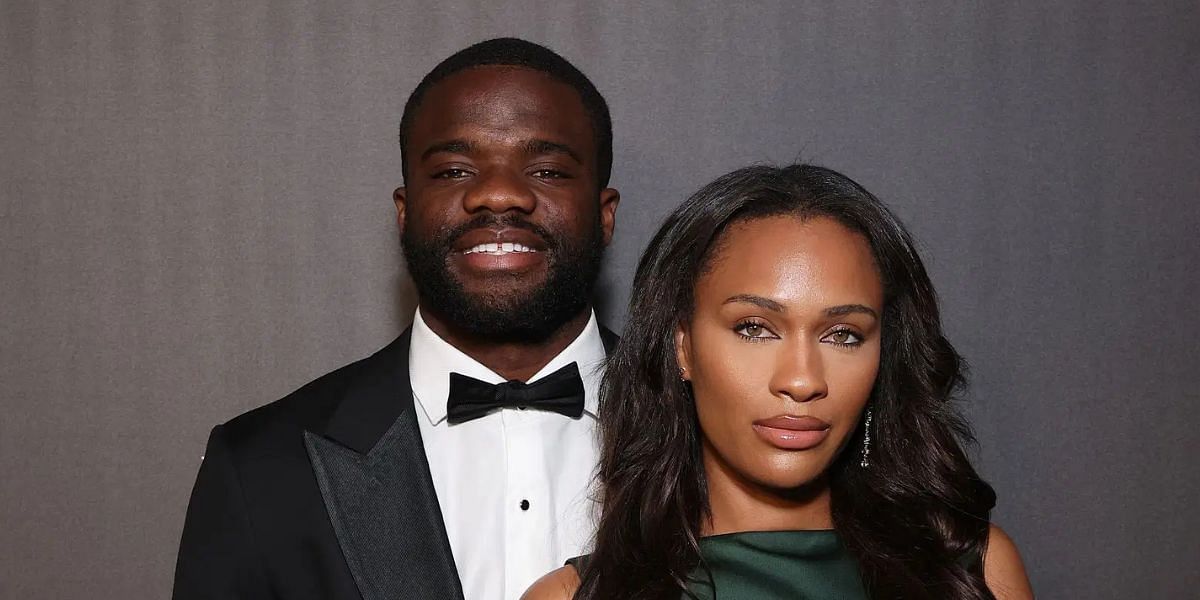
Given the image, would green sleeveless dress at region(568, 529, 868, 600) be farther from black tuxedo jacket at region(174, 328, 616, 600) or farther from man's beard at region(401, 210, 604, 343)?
man's beard at region(401, 210, 604, 343)

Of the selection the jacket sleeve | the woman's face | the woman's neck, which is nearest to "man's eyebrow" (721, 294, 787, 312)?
the woman's face

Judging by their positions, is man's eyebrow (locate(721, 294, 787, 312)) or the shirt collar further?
the shirt collar

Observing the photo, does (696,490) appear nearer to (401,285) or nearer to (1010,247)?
(401,285)

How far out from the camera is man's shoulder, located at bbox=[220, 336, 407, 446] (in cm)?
220

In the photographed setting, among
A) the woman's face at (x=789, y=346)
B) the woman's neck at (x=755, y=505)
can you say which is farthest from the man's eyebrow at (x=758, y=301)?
the woman's neck at (x=755, y=505)

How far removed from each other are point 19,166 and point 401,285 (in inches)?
42.7

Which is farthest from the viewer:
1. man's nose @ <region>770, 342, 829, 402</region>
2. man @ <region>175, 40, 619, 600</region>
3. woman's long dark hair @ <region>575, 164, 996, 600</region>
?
man @ <region>175, 40, 619, 600</region>

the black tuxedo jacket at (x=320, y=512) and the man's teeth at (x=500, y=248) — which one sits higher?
the man's teeth at (x=500, y=248)

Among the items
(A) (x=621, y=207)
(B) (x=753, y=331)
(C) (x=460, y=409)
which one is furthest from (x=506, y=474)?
(A) (x=621, y=207)

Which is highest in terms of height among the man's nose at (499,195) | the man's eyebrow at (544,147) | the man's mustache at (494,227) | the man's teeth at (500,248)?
the man's eyebrow at (544,147)

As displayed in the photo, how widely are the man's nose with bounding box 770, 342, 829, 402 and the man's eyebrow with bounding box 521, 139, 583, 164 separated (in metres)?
0.77

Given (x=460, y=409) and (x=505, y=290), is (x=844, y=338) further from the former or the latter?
(x=460, y=409)

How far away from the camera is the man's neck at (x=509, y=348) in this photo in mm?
2311

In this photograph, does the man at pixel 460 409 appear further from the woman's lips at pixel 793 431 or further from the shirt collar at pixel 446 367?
the woman's lips at pixel 793 431
